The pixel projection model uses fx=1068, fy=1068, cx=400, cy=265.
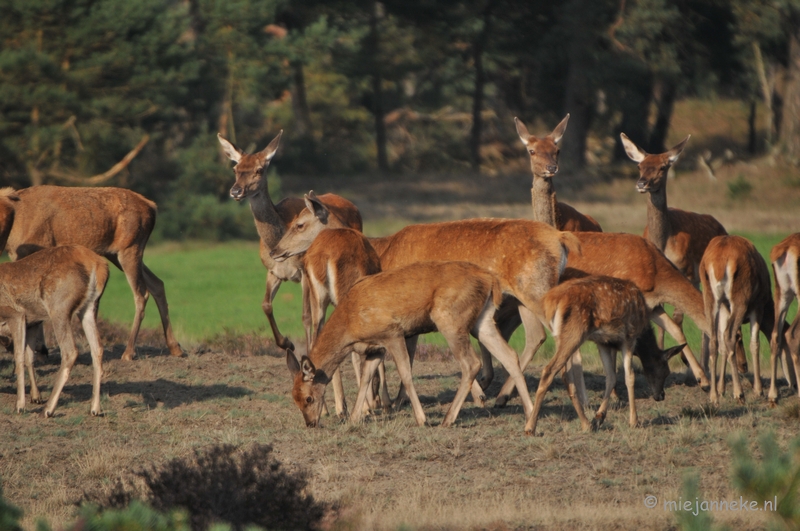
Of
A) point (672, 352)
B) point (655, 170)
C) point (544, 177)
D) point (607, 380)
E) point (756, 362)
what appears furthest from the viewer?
point (655, 170)

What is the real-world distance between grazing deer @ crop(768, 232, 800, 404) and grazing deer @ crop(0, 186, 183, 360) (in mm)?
7007

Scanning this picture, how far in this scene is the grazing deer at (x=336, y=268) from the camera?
410 inches

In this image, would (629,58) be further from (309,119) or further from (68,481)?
(68,481)

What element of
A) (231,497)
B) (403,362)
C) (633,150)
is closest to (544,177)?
(633,150)

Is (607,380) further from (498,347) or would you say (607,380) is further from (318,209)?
(318,209)

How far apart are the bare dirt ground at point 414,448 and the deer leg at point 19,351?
171mm

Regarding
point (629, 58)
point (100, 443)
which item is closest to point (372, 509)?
point (100, 443)

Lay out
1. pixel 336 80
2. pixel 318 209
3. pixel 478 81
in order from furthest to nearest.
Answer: pixel 336 80 < pixel 478 81 < pixel 318 209

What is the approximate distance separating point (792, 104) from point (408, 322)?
3014 cm

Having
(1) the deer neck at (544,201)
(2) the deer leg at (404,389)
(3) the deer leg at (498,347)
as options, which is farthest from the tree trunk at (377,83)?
(3) the deer leg at (498,347)

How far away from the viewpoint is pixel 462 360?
954 centimetres

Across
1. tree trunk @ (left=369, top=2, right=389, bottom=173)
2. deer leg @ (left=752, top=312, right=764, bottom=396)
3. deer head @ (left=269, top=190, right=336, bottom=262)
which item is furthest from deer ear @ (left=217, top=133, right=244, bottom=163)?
tree trunk @ (left=369, top=2, right=389, bottom=173)

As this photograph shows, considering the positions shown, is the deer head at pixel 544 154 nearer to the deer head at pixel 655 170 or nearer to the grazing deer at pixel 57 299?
the deer head at pixel 655 170

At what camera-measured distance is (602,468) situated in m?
8.27
